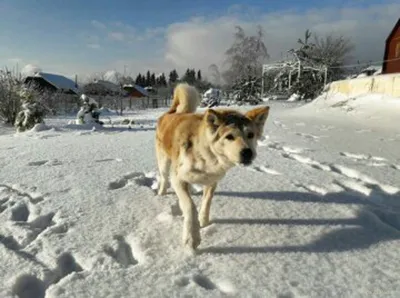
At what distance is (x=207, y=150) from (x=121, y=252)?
1.09 meters

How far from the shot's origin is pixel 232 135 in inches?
117

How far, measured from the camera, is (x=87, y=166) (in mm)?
5652

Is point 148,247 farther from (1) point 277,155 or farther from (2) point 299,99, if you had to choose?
(2) point 299,99

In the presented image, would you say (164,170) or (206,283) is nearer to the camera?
(206,283)

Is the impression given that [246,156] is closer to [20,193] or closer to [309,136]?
[20,193]

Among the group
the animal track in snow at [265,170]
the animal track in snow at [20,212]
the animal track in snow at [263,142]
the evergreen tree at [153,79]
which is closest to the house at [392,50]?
the animal track in snow at [263,142]

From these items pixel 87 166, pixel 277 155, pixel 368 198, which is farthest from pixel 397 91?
pixel 87 166

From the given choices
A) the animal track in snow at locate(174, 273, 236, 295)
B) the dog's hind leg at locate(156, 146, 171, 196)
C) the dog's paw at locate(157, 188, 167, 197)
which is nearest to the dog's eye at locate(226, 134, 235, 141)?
the animal track in snow at locate(174, 273, 236, 295)

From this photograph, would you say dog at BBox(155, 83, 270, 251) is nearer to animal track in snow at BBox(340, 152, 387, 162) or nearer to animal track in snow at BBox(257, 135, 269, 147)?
animal track in snow at BBox(340, 152, 387, 162)

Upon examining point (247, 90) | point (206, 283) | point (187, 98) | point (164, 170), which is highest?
point (247, 90)

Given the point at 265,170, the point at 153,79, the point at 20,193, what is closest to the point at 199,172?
the point at 20,193

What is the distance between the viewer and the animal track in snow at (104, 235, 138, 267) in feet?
9.11

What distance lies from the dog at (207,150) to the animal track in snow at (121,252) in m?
0.44

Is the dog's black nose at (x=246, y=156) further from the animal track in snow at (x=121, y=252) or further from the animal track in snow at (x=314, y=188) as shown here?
the animal track in snow at (x=314, y=188)
